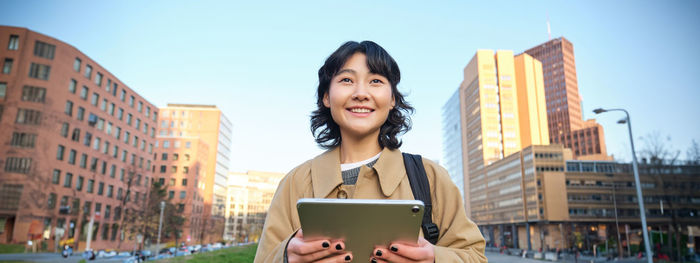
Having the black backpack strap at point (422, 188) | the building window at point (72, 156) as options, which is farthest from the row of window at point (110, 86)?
the black backpack strap at point (422, 188)

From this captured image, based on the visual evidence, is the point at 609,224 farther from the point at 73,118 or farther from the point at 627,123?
the point at 73,118

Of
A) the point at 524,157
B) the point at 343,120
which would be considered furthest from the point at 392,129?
the point at 524,157

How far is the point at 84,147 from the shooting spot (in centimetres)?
4194

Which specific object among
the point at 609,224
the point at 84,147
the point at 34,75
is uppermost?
the point at 34,75

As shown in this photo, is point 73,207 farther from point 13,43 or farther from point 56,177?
point 13,43

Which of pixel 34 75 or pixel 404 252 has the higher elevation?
pixel 34 75

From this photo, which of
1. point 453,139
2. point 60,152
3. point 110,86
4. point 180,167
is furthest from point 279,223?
point 453,139

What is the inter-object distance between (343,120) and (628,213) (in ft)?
258

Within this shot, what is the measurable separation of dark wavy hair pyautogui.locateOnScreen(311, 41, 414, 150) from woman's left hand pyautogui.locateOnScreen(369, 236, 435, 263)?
0.81 m

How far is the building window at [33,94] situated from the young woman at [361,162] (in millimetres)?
38779

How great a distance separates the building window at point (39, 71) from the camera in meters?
31.7

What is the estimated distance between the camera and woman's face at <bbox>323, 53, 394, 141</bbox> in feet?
6.91

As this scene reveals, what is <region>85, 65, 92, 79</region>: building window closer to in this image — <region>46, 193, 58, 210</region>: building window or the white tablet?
<region>46, 193, 58, 210</region>: building window

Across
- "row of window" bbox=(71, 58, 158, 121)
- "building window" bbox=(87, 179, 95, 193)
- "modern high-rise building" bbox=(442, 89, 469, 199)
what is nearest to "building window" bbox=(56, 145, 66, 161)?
"row of window" bbox=(71, 58, 158, 121)
